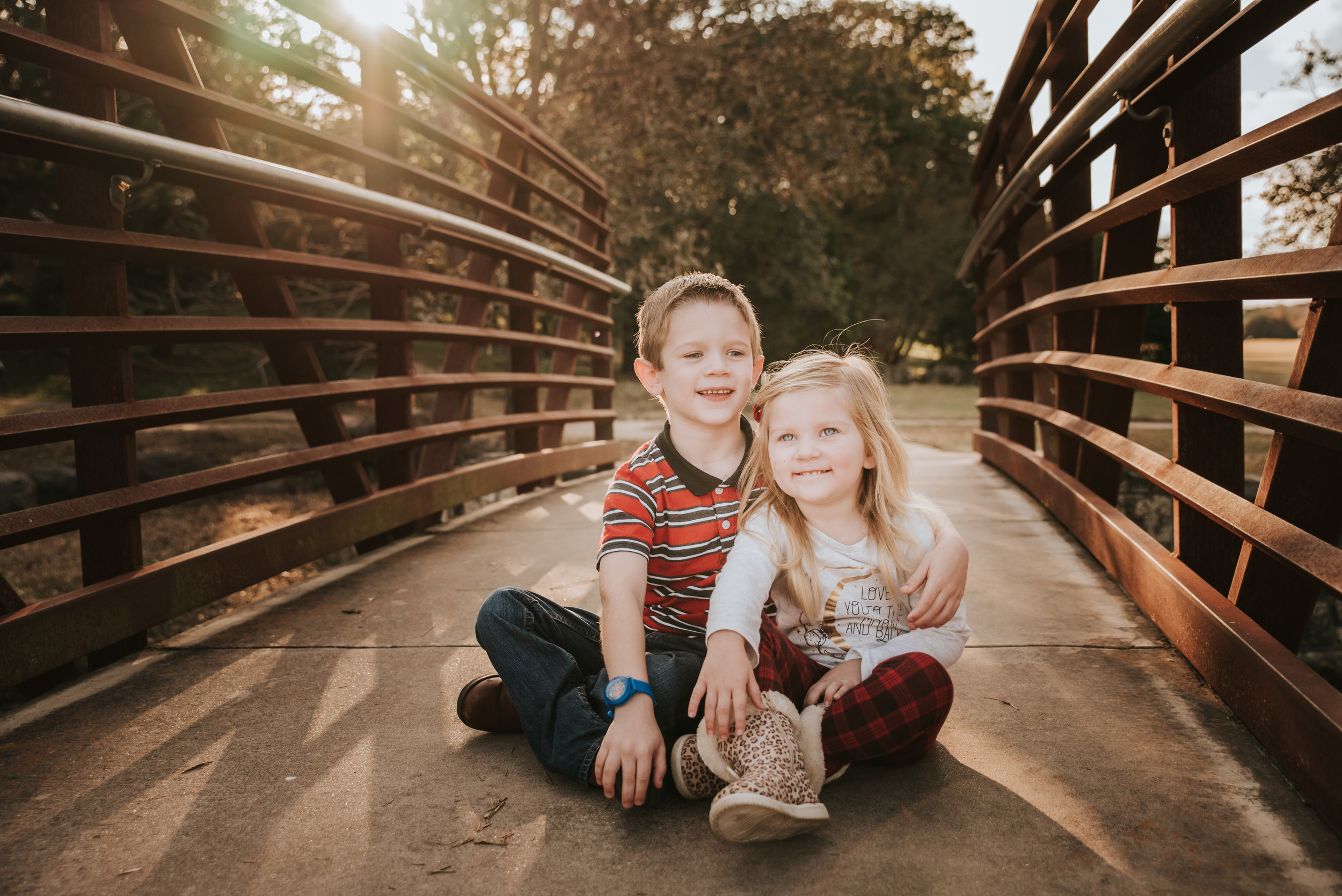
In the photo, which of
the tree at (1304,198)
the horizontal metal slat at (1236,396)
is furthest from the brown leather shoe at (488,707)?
the tree at (1304,198)

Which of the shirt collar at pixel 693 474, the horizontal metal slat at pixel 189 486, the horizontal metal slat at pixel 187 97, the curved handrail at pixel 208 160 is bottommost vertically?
the horizontal metal slat at pixel 189 486

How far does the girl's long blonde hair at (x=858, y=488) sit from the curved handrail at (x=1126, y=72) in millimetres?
938

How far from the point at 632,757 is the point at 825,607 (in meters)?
0.52

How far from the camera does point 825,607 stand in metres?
1.76

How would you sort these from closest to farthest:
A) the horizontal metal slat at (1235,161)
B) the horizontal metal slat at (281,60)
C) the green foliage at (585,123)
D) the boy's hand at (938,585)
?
the horizontal metal slat at (1235,161) < the boy's hand at (938,585) < the horizontal metal slat at (281,60) < the green foliage at (585,123)

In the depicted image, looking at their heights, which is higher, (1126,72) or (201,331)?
(1126,72)

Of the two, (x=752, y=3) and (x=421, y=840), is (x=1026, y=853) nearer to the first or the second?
(x=421, y=840)

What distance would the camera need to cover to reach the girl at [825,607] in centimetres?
150

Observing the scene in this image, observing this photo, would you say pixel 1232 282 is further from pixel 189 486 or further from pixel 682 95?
pixel 682 95

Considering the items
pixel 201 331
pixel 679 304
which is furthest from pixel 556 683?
pixel 201 331

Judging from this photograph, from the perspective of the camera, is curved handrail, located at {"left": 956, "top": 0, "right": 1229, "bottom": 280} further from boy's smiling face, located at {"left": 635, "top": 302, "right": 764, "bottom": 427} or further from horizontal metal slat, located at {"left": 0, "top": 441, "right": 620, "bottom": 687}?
horizontal metal slat, located at {"left": 0, "top": 441, "right": 620, "bottom": 687}

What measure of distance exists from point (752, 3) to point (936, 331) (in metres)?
16.8

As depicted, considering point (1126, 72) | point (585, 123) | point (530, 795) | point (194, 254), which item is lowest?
point (530, 795)

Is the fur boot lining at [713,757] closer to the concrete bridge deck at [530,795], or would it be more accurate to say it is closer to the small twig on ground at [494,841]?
the concrete bridge deck at [530,795]
